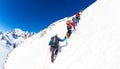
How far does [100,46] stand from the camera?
1892 centimetres

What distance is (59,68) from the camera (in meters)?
20.5

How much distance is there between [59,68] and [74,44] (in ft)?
15.5

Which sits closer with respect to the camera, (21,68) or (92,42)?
(92,42)

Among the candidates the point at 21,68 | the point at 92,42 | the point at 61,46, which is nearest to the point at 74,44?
the point at 61,46

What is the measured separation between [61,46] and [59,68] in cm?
573

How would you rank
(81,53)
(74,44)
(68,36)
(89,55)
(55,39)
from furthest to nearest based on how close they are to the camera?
(68,36), (74,44), (55,39), (81,53), (89,55)

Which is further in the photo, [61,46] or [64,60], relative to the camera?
[61,46]

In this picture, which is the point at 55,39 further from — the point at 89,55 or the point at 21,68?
the point at 21,68

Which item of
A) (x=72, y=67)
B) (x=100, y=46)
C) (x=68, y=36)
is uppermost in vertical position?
(x=68, y=36)

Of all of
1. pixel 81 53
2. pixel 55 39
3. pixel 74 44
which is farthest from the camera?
pixel 74 44

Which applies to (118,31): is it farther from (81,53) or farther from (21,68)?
(21,68)

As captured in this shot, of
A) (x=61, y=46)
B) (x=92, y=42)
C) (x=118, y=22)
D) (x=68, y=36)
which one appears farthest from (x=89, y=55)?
(x=68, y=36)

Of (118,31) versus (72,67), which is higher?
(118,31)

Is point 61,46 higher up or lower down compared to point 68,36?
lower down
